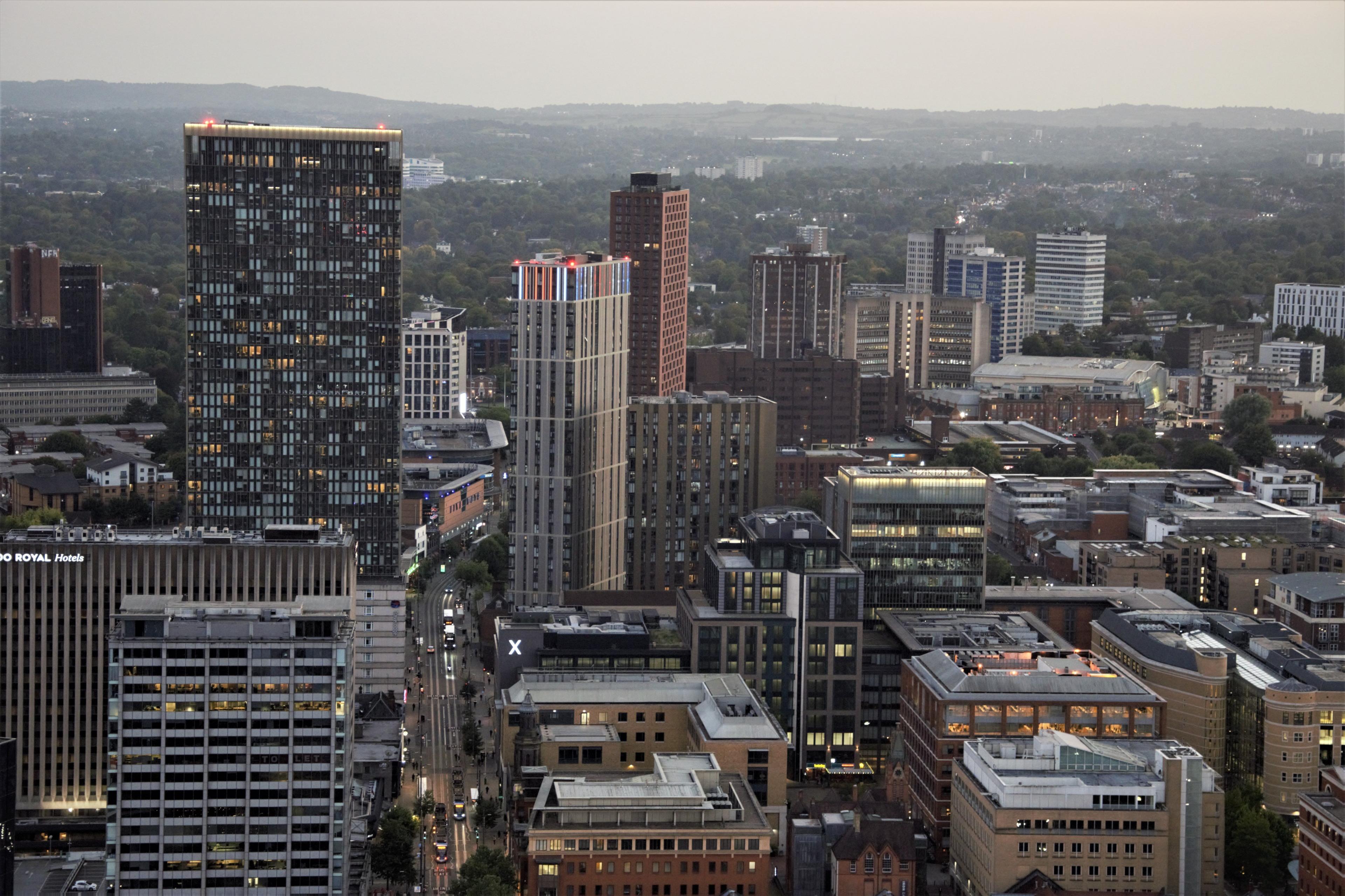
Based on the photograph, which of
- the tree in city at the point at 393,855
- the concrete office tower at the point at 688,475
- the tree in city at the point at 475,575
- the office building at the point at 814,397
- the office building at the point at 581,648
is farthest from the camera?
the office building at the point at 814,397

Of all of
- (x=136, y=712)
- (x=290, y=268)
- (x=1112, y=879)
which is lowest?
(x=1112, y=879)

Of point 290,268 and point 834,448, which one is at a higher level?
point 290,268

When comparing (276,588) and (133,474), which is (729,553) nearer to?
(276,588)

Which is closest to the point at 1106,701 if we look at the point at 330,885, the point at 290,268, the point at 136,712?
the point at 330,885

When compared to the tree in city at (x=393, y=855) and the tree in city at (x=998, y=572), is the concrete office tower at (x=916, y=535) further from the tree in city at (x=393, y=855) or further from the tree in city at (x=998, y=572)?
the tree in city at (x=393, y=855)

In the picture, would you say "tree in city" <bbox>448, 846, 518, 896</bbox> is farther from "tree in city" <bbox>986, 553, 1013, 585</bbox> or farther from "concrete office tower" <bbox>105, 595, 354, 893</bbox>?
"tree in city" <bbox>986, 553, 1013, 585</bbox>

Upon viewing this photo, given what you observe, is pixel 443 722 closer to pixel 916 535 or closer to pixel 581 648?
pixel 581 648

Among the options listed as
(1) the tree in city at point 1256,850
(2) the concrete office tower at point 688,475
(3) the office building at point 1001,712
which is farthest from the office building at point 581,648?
(1) the tree in city at point 1256,850

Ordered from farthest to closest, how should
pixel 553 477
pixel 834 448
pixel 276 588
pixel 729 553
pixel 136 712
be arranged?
pixel 834 448 → pixel 553 477 → pixel 729 553 → pixel 276 588 → pixel 136 712

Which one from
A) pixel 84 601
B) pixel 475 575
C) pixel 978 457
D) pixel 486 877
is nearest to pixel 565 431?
pixel 475 575
